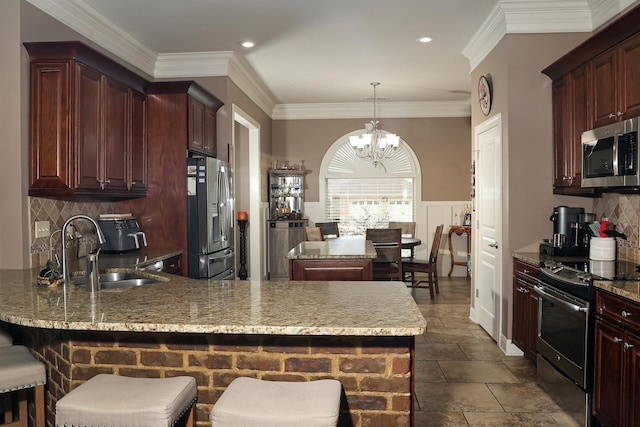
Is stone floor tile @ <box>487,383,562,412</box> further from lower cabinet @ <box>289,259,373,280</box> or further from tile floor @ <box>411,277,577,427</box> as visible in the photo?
lower cabinet @ <box>289,259,373,280</box>

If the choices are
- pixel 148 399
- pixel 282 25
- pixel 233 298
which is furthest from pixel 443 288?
pixel 148 399

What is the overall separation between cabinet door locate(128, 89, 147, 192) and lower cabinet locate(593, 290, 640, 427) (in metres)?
3.66

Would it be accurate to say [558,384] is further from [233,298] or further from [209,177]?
[209,177]

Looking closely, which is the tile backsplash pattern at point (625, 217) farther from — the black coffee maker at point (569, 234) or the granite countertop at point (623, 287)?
the granite countertop at point (623, 287)

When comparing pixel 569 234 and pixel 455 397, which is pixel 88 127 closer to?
pixel 455 397

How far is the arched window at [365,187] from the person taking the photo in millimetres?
8625

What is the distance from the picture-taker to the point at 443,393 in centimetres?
347

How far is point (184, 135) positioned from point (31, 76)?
143 centimetres

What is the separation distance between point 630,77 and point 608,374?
69.2 inches

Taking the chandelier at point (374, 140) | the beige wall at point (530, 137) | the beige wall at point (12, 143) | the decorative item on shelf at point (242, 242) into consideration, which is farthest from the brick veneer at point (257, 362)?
the chandelier at point (374, 140)

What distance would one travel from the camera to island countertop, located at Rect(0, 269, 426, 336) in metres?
1.77

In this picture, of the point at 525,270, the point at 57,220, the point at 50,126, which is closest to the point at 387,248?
the point at 525,270

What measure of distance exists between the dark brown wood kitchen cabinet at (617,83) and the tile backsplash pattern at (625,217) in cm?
62

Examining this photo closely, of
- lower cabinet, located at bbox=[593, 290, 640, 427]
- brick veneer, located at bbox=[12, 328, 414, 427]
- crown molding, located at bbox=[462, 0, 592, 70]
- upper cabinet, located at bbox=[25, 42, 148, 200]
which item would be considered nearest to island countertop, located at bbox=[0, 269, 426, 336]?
brick veneer, located at bbox=[12, 328, 414, 427]
